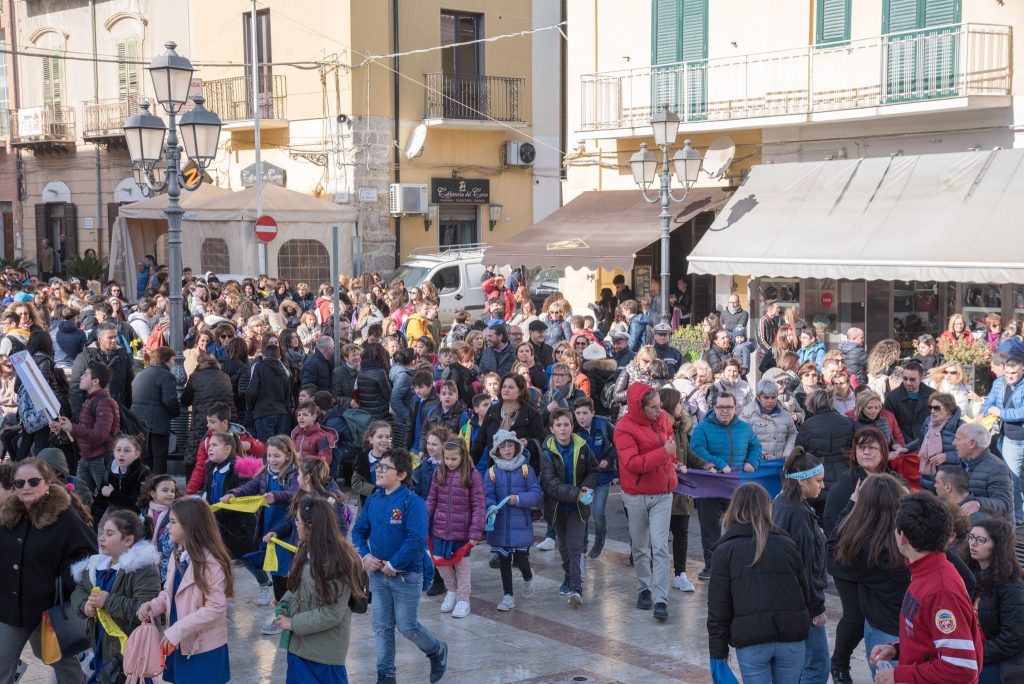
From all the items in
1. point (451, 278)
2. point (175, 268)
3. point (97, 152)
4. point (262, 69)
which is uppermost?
point (262, 69)

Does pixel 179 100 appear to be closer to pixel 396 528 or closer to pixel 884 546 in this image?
pixel 396 528

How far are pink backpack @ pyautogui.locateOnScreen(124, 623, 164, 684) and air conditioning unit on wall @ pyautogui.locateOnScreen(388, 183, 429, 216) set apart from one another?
22.6 meters

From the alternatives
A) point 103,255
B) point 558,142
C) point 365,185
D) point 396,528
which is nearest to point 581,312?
point 365,185

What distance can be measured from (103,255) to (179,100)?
2293 cm

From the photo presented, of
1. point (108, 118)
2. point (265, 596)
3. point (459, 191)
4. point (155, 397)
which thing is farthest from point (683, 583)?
point (108, 118)

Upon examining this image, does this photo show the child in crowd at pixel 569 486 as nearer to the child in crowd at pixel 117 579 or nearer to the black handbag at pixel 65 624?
the child in crowd at pixel 117 579

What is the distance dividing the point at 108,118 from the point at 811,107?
71.2 ft

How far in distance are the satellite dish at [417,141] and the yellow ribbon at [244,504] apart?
68.5 ft

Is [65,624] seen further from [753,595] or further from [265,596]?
[753,595]

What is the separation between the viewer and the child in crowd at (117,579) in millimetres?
6445

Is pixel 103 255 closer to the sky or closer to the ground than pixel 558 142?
closer to the ground

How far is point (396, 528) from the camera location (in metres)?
7.56

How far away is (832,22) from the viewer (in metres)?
18.8

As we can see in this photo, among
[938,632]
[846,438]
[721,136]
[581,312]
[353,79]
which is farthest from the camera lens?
[353,79]
